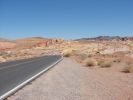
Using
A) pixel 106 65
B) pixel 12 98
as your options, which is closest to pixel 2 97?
pixel 12 98

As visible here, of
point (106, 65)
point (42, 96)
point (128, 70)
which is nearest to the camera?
point (42, 96)

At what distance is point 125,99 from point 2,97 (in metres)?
4.50

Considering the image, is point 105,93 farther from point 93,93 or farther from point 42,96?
point 42,96

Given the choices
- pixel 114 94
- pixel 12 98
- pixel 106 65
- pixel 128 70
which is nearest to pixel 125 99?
pixel 114 94

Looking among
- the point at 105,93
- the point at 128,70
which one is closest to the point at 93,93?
the point at 105,93

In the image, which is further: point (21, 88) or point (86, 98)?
point (21, 88)

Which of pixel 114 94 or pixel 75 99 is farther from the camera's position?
pixel 114 94

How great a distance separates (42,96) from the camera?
1230 cm

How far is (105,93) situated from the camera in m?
13.2

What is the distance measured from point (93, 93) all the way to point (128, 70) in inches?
565

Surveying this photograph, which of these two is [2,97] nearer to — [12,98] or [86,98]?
[12,98]

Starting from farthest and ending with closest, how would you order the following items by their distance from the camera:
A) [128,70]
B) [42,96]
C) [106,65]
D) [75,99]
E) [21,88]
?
[106,65]
[128,70]
[21,88]
[42,96]
[75,99]

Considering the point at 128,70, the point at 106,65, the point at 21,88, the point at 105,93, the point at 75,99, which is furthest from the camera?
the point at 106,65

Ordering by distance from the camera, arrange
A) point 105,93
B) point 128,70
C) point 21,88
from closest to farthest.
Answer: point 105,93 → point 21,88 → point 128,70
